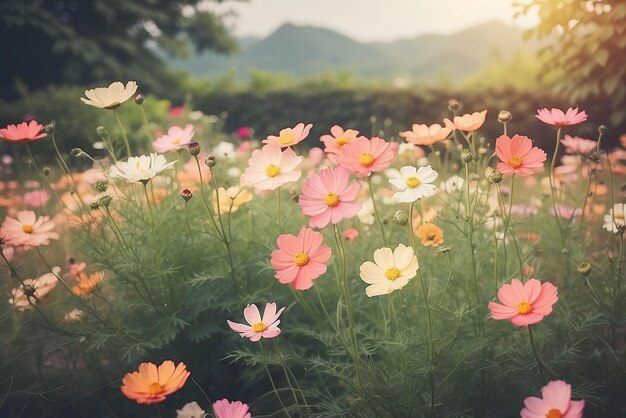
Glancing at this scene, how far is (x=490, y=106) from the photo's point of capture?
549cm

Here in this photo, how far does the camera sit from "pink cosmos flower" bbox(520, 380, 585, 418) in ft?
2.57

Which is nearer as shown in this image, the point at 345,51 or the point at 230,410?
the point at 230,410

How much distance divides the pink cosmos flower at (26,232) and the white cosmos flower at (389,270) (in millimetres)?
800

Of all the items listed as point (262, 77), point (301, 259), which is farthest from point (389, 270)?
point (262, 77)

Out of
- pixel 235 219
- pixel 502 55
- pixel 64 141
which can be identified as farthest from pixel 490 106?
pixel 235 219

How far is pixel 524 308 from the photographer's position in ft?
2.85

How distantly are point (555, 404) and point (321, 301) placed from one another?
0.49 meters

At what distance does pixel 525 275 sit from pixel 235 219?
0.86 meters

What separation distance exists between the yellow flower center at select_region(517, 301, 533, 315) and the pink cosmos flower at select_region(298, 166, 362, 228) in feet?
1.09

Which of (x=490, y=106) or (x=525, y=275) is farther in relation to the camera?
(x=490, y=106)

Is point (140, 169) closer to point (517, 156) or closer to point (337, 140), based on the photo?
point (337, 140)

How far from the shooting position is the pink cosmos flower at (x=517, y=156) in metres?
0.99

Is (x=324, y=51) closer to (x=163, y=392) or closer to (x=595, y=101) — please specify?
(x=595, y=101)

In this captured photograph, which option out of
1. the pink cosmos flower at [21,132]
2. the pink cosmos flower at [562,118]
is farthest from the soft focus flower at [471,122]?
the pink cosmos flower at [21,132]
